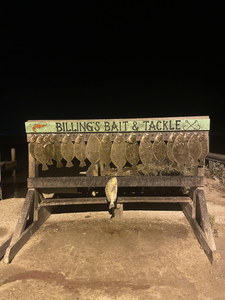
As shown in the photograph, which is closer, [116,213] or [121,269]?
[121,269]

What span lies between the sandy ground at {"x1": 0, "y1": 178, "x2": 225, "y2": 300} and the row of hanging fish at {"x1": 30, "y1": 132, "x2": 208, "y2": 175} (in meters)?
0.99

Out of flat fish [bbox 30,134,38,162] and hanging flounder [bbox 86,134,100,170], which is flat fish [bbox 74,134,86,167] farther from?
flat fish [bbox 30,134,38,162]

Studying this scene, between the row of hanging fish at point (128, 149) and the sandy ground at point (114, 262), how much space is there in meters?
0.99

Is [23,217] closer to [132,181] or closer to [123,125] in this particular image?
[132,181]

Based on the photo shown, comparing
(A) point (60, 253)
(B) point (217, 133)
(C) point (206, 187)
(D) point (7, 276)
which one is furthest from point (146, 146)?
(B) point (217, 133)

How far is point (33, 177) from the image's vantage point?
3.43 metres

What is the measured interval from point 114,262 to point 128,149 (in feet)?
5.08

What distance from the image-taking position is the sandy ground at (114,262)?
2094mm

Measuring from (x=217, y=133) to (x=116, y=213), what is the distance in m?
30.6

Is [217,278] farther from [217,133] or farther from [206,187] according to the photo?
[217,133]

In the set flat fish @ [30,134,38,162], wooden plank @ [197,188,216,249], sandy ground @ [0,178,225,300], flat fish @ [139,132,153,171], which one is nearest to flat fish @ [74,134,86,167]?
flat fish @ [30,134,38,162]

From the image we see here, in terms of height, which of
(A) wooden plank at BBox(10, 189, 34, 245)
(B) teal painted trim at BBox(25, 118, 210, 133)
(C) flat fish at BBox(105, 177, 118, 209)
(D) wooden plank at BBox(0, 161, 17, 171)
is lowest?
(D) wooden plank at BBox(0, 161, 17, 171)

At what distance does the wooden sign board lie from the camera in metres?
3.20

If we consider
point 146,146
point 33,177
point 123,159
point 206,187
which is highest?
point 146,146
